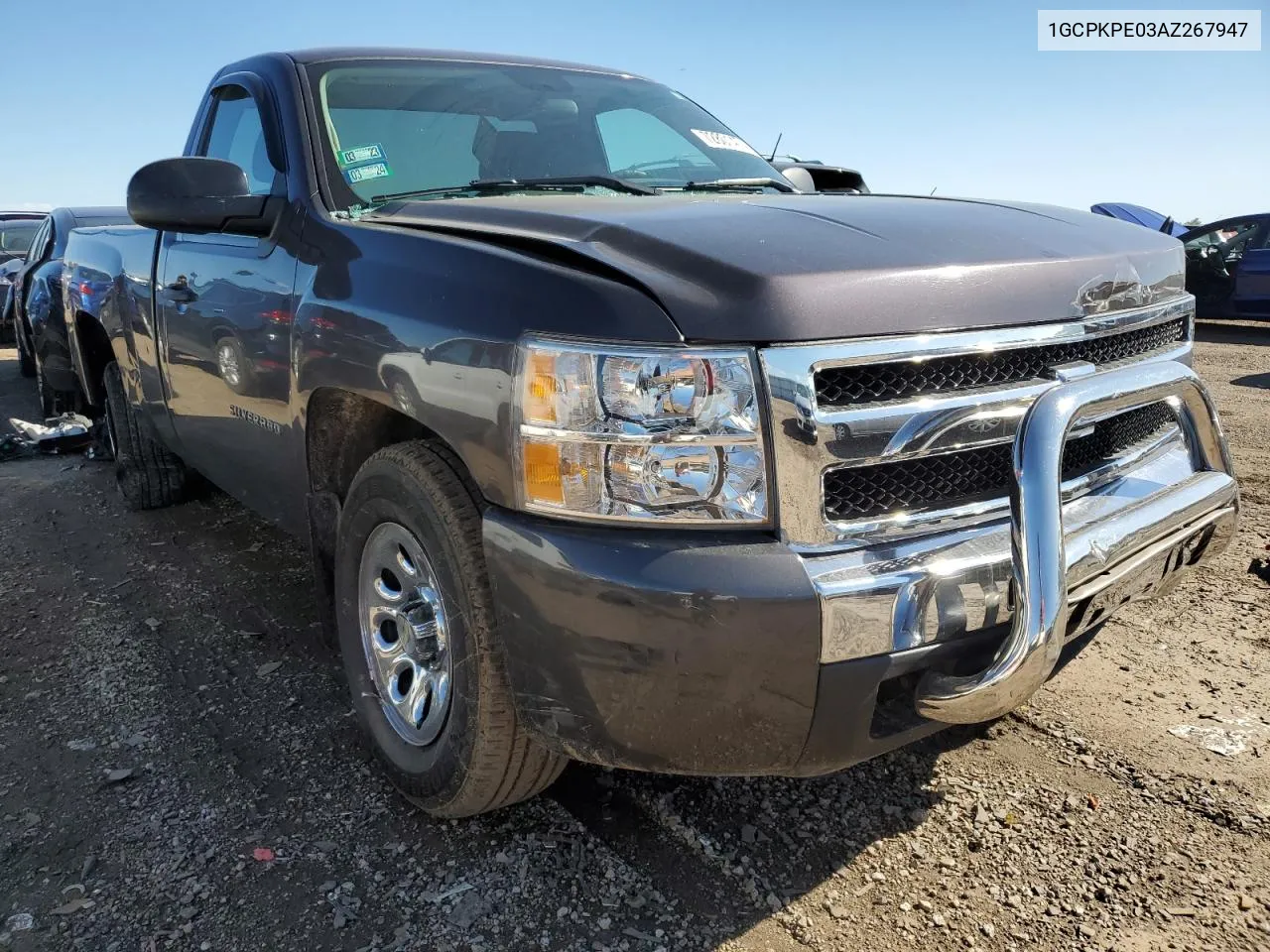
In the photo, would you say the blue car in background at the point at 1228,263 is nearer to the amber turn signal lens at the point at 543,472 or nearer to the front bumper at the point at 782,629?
the front bumper at the point at 782,629

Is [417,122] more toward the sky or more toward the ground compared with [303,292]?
more toward the sky

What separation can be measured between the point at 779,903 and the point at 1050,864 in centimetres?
61

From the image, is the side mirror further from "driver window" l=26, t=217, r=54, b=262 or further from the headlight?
"driver window" l=26, t=217, r=54, b=262

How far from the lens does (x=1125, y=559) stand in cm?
202

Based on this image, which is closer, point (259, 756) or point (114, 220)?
point (259, 756)

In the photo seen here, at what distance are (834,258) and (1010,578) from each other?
677mm

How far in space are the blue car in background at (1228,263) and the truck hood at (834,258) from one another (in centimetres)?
1036

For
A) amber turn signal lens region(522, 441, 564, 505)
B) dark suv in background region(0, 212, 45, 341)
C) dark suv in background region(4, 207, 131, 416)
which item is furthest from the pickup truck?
dark suv in background region(0, 212, 45, 341)

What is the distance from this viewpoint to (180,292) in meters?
3.39

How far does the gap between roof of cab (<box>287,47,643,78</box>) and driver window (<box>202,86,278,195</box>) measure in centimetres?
26

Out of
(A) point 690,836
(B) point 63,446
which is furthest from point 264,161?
(B) point 63,446

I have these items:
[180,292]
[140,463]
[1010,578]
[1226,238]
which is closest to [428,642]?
[1010,578]

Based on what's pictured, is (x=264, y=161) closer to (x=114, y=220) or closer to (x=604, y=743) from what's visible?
(x=604, y=743)

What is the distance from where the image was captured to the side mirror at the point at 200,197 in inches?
106
